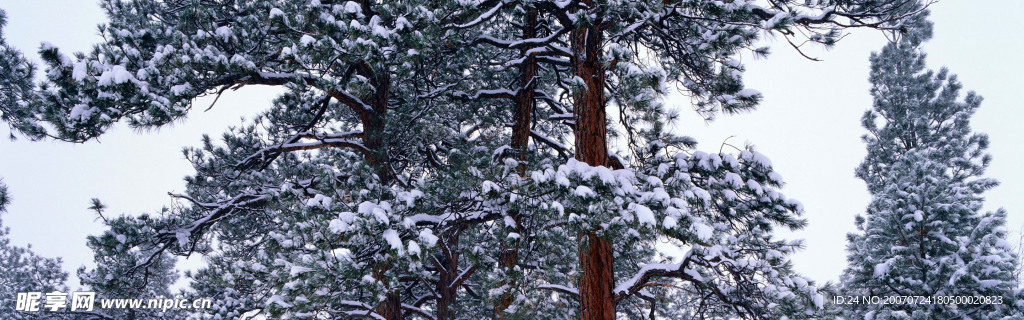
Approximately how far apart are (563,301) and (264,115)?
575cm

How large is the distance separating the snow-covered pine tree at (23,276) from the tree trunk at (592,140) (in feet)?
79.4

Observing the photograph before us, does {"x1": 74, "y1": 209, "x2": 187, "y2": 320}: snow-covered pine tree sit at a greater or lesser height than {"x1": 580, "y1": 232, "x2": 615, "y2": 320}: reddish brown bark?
greater

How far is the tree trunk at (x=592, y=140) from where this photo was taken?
6.01 m

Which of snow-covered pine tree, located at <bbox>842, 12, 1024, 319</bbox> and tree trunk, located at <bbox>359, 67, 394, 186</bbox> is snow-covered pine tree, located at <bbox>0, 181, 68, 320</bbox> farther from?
snow-covered pine tree, located at <bbox>842, 12, 1024, 319</bbox>

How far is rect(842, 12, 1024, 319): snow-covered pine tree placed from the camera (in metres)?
11.5

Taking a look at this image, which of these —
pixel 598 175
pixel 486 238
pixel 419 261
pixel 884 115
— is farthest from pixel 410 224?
pixel 884 115

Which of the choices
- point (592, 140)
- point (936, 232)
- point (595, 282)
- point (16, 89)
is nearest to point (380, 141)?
point (592, 140)

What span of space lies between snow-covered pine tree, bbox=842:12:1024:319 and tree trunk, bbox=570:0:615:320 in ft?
23.8

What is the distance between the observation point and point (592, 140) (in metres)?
6.44

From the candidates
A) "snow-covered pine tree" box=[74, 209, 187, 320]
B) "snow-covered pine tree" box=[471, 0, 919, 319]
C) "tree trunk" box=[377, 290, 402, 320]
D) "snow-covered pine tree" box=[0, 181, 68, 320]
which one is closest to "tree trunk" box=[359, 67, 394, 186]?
"tree trunk" box=[377, 290, 402, 320]

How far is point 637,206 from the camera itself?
199 inches

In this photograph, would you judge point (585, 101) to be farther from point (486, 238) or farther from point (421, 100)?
point (486, 238)

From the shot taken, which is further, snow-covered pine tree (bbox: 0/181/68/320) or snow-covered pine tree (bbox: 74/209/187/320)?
snow-covered pine tree (bbox: 0/181/68/320)

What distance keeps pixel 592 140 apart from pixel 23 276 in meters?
31.8
